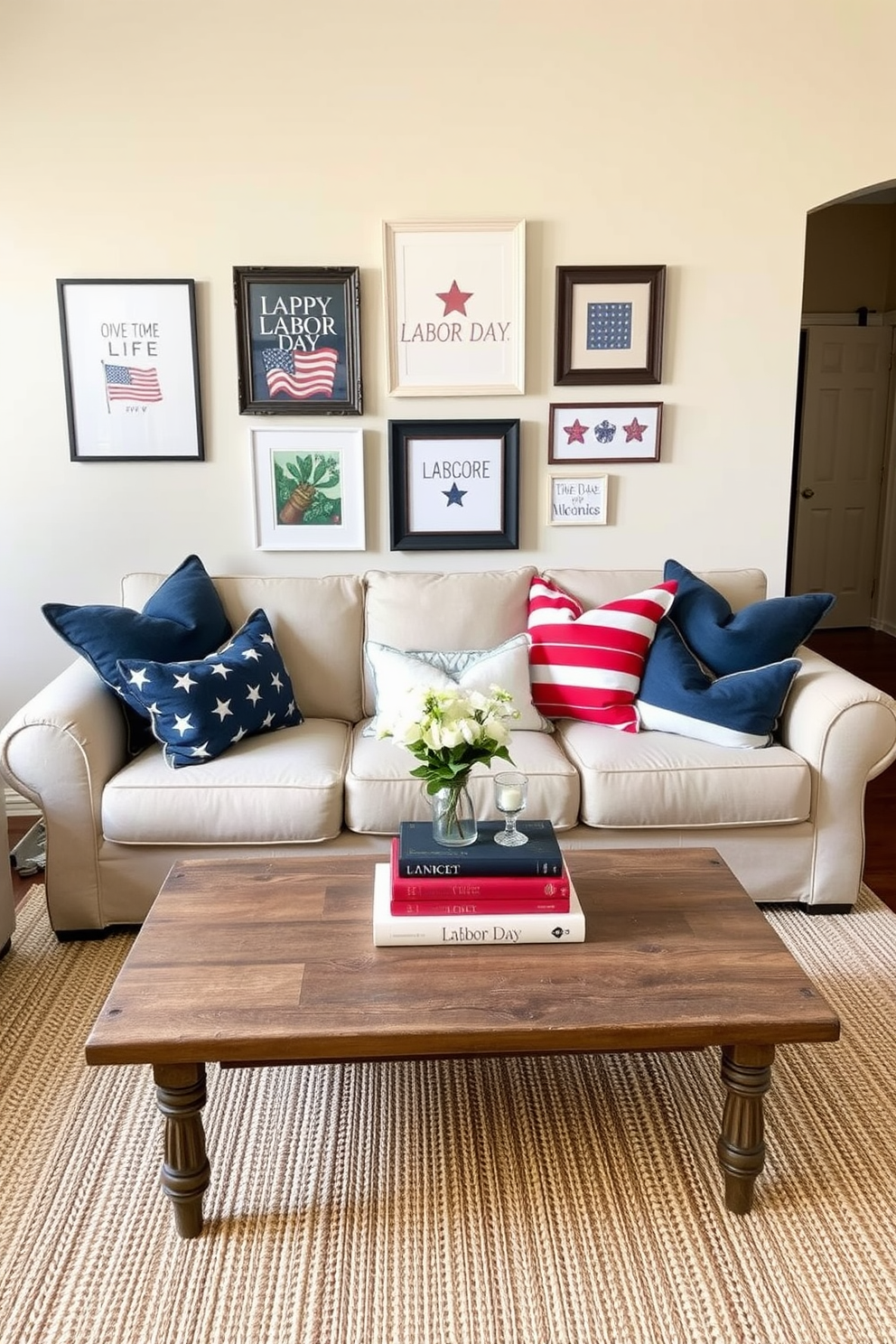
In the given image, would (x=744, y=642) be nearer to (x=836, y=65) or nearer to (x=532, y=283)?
(x=532, y=283)

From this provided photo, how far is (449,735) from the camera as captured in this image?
185cm

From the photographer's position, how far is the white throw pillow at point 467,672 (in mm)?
2906

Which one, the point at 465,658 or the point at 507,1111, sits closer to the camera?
the point at 507,1111

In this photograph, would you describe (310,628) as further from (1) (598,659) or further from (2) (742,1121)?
(2) (742,1121)

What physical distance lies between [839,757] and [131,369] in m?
2.48

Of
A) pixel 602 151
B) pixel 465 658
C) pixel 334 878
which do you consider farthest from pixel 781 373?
pixel 334 878

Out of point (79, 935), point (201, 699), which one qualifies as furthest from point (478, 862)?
point (79, 935)

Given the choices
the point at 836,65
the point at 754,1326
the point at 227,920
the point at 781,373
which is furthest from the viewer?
the point at 781,373

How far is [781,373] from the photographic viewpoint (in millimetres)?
3412

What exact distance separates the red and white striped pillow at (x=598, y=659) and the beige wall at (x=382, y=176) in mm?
648

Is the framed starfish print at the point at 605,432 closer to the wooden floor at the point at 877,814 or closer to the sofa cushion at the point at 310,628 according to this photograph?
the sofa cushion at the point at 310,628

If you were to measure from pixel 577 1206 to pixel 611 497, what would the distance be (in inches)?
90.9

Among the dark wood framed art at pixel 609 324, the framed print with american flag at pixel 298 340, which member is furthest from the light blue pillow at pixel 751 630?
the framed print with american flag at pixel 298 340

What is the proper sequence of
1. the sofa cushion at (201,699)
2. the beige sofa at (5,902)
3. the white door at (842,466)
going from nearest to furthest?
the beige sofa at (5,902), the sofa cushion at (201,699), the white door at (842,466)
